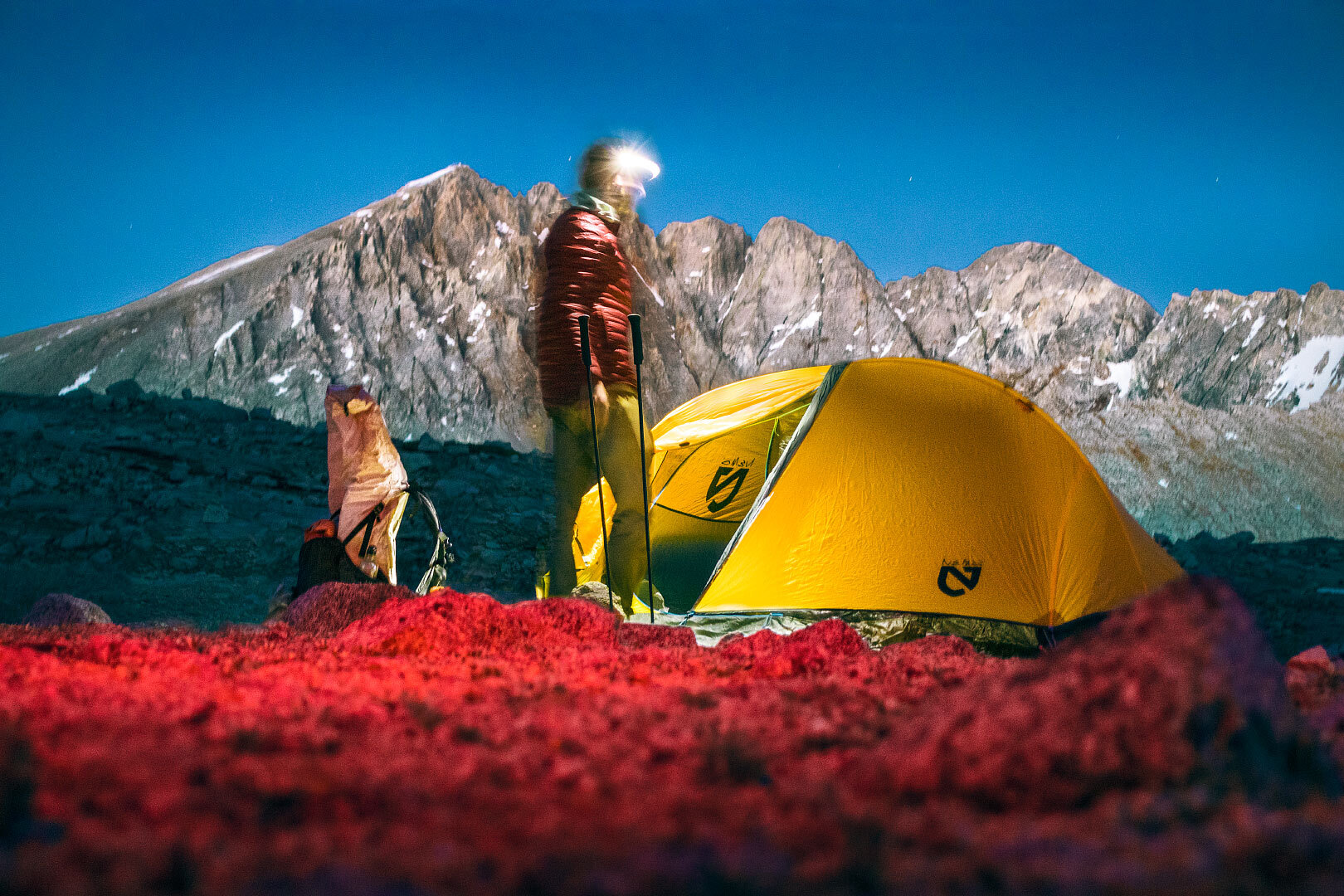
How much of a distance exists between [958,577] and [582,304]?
2005 mm

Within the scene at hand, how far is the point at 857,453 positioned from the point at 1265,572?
18.2 feet

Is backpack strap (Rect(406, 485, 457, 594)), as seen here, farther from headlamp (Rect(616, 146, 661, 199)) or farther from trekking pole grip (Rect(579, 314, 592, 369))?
headlamp (Rect(616, 146, 661, 199))

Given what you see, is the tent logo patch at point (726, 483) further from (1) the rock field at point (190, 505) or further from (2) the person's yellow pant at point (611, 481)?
(2) the person's yellow pant at point (611, 481)

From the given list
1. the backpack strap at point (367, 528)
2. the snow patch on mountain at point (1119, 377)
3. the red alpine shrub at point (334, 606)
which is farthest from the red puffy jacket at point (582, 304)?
the snow patch on mountain at point (1119, 377)

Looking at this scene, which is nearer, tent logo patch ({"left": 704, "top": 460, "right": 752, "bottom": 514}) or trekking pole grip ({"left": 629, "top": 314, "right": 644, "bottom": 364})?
trekking pole grip ({"left": 629, "top": 314, "right": 644, "bottom": 364})

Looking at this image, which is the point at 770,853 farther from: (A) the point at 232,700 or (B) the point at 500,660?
(B) the point at 500,660

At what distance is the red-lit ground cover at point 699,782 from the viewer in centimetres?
51

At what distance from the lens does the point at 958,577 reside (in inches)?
129

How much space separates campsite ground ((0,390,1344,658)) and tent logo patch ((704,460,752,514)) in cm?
152

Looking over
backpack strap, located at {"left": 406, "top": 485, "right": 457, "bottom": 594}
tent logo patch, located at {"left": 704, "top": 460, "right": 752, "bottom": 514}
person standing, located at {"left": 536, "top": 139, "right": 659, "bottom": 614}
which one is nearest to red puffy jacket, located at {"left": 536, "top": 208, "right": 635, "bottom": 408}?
person standing, located at {"left": 536, "top": 139, "right": 659, "bottom": 614}

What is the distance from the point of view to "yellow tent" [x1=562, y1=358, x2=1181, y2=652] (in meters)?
3.26

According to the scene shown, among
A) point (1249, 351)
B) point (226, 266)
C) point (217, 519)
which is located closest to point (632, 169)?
point (217, 519)

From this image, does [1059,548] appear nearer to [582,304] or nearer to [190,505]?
[582,304]

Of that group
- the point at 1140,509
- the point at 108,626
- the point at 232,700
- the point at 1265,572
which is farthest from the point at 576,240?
the point at 1140,509
